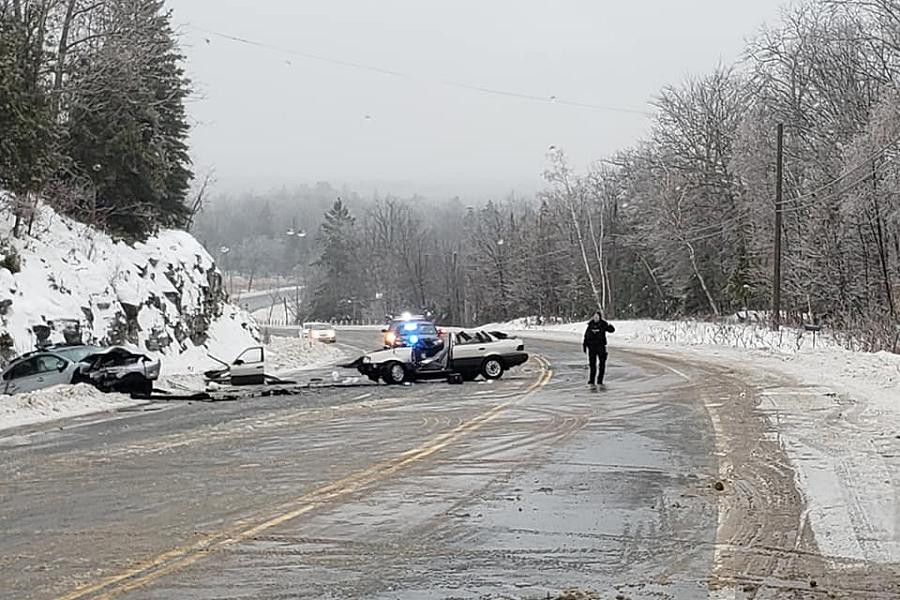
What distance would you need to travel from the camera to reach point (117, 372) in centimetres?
2547

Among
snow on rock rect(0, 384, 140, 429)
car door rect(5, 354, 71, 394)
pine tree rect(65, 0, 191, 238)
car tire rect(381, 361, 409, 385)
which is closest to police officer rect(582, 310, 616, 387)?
car tire rect(381, 361, 409, 385)

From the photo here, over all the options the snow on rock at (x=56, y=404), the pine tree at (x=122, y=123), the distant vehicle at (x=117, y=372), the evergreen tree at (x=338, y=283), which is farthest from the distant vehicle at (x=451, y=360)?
the evergreen tree at (x=338, y=283)

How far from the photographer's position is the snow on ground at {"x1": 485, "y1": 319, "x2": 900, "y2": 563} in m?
9.16

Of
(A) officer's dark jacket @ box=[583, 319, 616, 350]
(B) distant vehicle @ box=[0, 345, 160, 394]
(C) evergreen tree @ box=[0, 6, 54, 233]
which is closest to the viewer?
(B) distant vehicle @ box=[0, 345, 160, 394]

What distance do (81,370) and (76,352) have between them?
80cm

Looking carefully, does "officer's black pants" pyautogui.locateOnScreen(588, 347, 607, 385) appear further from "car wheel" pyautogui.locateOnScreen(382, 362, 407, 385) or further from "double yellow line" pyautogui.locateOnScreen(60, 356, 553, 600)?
"double yellow line" pyautogui.locateOnScreen(60, 356, 553, 600)

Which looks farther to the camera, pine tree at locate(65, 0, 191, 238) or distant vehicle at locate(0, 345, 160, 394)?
pine tree at locate(65, 0, 191, 238)

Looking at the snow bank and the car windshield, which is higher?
the snow bank

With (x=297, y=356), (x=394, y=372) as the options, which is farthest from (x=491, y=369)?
(x=297, y=356)

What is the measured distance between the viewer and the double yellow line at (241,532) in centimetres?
739

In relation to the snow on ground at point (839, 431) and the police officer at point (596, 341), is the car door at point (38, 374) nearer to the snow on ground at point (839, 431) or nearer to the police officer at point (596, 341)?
the police officer at point (596, 341)

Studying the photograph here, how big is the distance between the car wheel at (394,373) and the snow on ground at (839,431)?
9.70 meters

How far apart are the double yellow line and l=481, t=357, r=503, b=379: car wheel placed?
500 inches

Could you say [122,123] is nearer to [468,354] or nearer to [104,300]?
[104,300]
